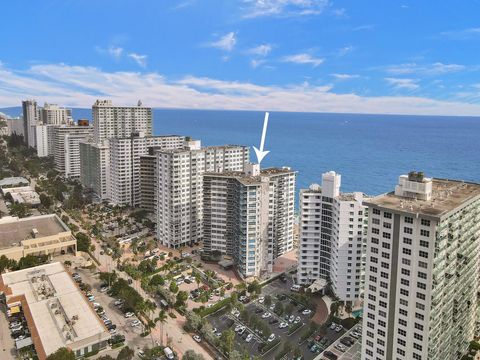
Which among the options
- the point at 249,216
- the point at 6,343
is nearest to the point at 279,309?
the point at 249,216

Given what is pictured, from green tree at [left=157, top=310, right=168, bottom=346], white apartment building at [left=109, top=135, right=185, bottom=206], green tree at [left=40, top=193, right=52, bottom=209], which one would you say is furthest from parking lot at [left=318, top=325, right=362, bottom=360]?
green tree at [left=40, top=193, right=52, bottom=209]

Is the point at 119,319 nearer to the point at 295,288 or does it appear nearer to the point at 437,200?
the point at 295,288

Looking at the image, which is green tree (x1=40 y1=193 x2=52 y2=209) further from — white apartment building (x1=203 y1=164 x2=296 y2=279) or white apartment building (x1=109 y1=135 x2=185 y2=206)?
white apartment building (x1=203 y1=164 x2=296 y2=279)

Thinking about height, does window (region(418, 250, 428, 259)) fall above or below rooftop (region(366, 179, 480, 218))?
below

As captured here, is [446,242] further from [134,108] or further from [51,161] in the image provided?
[51,161]

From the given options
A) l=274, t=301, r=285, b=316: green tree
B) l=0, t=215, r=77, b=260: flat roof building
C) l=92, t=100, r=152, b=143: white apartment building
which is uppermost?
l=92, t=100, r=152, b=143: white apartment building

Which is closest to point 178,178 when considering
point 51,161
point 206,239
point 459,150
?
point 206,239

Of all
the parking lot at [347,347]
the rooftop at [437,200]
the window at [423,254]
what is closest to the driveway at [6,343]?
the parking lot at [347,347]

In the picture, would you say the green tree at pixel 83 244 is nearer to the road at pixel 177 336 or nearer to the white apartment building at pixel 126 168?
the road at pixel 177 336
